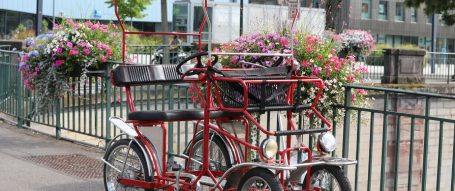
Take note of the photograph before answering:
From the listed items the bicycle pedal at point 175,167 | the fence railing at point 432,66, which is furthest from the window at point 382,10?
the bicycle pedal at point 175,167

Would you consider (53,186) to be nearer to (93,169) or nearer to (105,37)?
(93,169)

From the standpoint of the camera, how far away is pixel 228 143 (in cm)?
586

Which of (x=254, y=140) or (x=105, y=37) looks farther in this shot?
(x=105, y=37)

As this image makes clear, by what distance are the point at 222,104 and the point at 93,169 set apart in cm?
346

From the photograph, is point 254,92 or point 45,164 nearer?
point 254,92

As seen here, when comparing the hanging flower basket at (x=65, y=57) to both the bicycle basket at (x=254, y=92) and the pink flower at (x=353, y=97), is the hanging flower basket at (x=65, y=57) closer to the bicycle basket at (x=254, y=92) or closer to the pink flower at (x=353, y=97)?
the pink flower at (x=353, y=97)

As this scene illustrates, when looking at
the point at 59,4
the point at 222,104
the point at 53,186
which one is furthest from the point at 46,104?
the point at 59,4

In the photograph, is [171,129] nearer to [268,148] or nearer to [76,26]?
[76,26]

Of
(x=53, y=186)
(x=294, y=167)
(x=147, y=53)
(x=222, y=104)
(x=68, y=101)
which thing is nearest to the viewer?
(x=294, y=167)

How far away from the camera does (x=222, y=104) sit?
5.32 m

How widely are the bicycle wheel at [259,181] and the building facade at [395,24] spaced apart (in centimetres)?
5456

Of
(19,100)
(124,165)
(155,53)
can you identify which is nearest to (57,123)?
(19,100)

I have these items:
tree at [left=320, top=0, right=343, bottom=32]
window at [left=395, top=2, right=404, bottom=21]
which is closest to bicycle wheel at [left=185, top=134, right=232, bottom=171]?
tree at [left=320, top=0, right=343, bottom=32]

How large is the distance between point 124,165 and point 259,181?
1545mm
